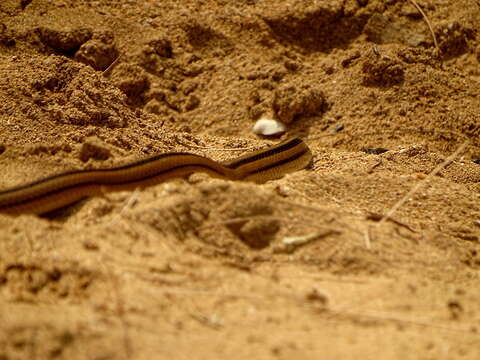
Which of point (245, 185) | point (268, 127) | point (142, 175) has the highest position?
point (245, 185)

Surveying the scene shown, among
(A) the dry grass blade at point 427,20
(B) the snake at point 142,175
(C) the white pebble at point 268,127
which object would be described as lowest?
(C) the white pebble at point 268,127

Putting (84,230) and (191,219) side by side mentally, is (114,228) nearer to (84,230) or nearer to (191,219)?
(84,230)

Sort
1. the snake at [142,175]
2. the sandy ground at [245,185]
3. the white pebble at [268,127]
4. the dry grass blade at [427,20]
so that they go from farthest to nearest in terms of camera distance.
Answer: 1. the dry grass blade at [427,20]
2. the white pebble at [268,127]
3. the snake at [142,175]
4. the sandy ground at [245,185]

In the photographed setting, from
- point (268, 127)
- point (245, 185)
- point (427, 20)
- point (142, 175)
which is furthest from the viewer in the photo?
point (427, 20)

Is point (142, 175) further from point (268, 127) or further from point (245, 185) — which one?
point (268, 127)

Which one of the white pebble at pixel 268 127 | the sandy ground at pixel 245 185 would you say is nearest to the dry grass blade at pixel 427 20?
the sandy ground at pixel 245 185

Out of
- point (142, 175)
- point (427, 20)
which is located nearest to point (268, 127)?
point (142, 175)

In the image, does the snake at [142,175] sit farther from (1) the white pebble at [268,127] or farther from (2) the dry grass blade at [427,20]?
(2) the dry grass blade at [427,20]
